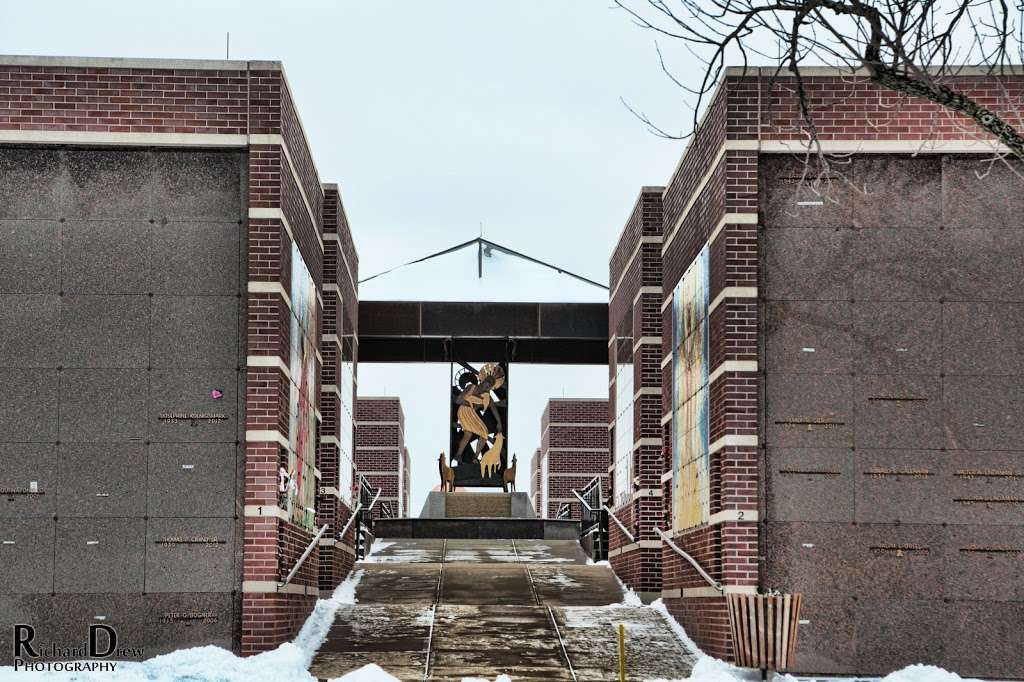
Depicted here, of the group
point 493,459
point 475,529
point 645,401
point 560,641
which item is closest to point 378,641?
point 560,641

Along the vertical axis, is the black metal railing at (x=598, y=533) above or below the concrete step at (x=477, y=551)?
above

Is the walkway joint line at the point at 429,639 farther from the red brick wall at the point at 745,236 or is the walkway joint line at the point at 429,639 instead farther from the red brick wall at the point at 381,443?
the red brick wall at the point at 381,443

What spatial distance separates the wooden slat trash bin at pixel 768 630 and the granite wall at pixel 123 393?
18.2 feet

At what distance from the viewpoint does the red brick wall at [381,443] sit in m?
54.5

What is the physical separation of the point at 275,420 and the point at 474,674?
357cm

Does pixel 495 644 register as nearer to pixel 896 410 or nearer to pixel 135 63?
pixel 896 410

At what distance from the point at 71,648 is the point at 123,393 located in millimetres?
2837

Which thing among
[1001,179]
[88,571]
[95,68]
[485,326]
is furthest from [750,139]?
[485,326]

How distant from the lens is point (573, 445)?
5484cm

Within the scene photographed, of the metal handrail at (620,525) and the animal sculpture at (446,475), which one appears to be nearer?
the metal handrail at (620,525)

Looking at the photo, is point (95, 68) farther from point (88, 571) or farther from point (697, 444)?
point (697, 444)

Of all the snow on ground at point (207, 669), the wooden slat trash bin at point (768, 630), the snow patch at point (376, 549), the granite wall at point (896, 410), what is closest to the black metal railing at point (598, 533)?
the snow patch at point (376, 549)

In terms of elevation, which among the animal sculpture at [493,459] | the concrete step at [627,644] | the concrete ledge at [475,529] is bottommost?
the concrete step at [627,644]

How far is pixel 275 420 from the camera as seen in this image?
704 inches
